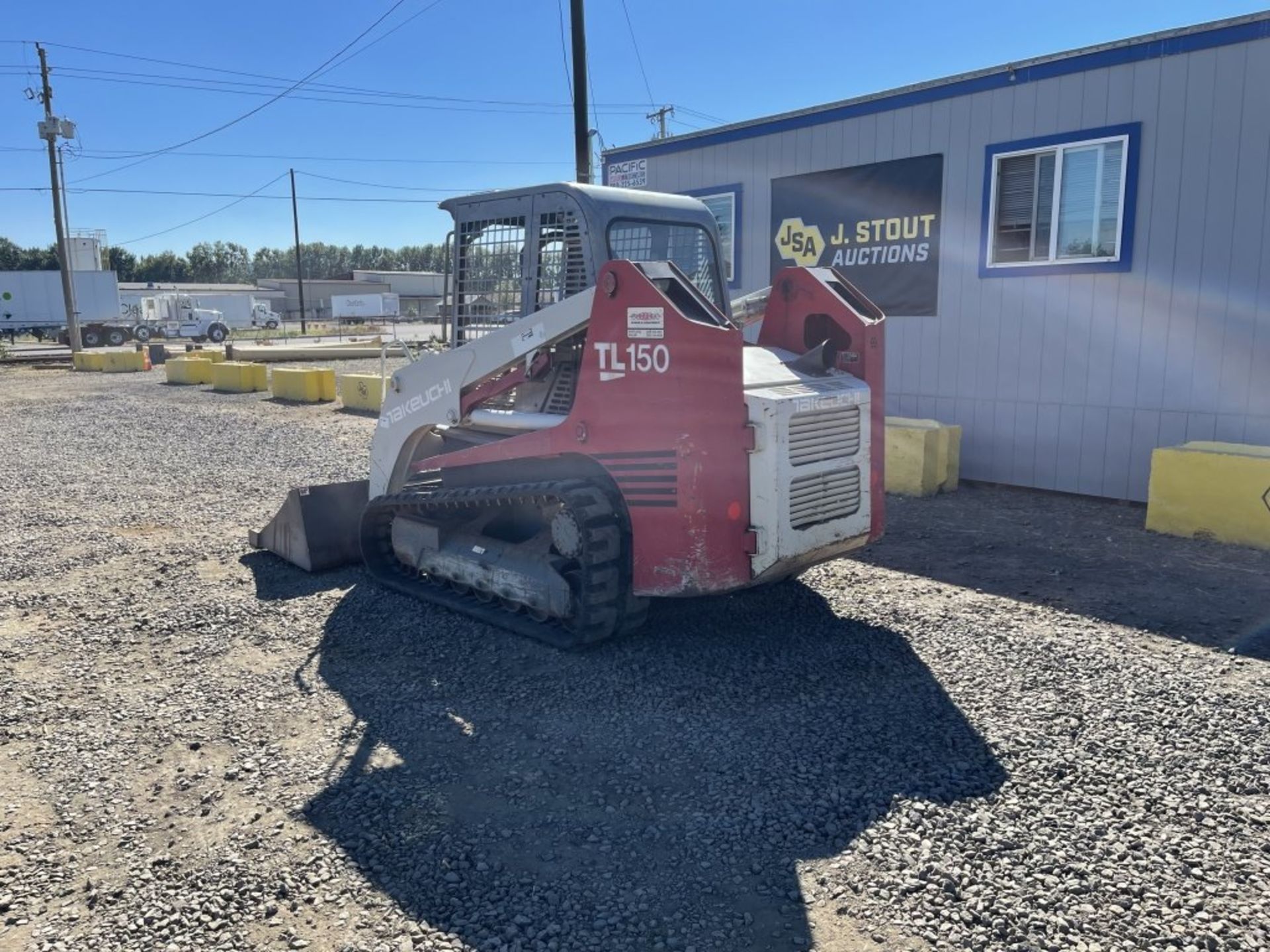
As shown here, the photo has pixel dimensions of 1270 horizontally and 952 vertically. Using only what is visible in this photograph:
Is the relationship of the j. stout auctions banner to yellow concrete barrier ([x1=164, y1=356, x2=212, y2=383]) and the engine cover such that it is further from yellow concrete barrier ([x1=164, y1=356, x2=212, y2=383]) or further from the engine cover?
yellow concrete barrier ([x1=164, y1=356, x2=212, y2=383])

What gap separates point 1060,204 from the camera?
935 cm

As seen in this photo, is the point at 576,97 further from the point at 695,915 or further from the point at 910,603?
the point at 695,915

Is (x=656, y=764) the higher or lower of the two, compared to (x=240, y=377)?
lower

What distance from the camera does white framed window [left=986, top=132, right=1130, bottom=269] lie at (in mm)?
9008

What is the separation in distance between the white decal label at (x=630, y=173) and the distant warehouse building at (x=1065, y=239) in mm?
2224

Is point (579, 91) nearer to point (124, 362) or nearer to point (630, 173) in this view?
A: point (630, 173)

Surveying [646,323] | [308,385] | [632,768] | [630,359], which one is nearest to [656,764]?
[632,768]

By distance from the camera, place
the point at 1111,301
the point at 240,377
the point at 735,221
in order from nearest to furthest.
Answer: the point at 1111,301, the point at 735,221, the point at 240,377

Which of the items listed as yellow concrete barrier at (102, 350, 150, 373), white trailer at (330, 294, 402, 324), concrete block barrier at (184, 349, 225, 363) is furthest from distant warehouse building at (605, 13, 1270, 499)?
white trailer at (330, 294, 402, 324)

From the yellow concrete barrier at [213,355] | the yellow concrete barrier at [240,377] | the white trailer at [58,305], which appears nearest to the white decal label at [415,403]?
the yellow concrete barrier at [240,377]

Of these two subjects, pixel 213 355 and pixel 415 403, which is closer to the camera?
pixel 415 403

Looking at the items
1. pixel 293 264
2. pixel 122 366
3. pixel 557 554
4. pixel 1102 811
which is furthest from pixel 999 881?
pixel 293 264

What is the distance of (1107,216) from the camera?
9070 millimetres

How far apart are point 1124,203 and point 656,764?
751cm
